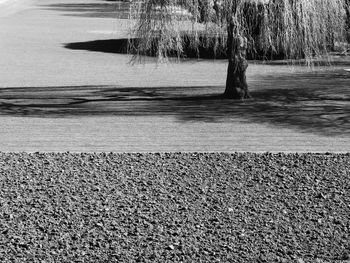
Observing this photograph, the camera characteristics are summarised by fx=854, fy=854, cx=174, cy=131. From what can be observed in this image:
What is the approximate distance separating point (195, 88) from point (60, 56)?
6.52 m

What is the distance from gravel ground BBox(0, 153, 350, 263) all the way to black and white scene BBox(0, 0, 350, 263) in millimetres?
20

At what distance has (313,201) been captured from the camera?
8.17 m

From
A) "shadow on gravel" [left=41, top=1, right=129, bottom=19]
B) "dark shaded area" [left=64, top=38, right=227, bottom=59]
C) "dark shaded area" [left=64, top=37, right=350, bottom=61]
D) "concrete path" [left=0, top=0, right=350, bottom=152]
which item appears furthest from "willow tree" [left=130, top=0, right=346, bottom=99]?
"shadow on gravel" [left=41, top=1, right=129, bottom=19]

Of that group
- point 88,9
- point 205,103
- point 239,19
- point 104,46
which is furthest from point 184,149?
point 88,9

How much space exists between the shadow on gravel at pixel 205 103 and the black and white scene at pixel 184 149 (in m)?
0.04

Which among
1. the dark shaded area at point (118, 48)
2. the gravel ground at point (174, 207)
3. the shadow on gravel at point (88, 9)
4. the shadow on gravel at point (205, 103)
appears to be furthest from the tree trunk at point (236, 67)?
the shadow on gravel at point (88, 9)

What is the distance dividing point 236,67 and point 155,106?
1.56 meters

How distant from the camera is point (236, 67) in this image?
1451cm

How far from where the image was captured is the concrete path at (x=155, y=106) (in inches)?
440

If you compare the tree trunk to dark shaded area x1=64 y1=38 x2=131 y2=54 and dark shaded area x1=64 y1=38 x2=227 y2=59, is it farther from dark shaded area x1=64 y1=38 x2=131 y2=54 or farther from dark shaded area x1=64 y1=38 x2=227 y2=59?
dark shaded area x1=64 y1=38 x2=131 y2=54

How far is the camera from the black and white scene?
6.94m

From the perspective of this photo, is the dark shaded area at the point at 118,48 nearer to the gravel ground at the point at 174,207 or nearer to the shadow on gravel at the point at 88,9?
the shadow on gravel at the point at 88,9

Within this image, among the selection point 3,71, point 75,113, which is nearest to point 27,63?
point 3,71

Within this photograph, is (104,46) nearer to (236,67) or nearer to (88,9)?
(236,67)
